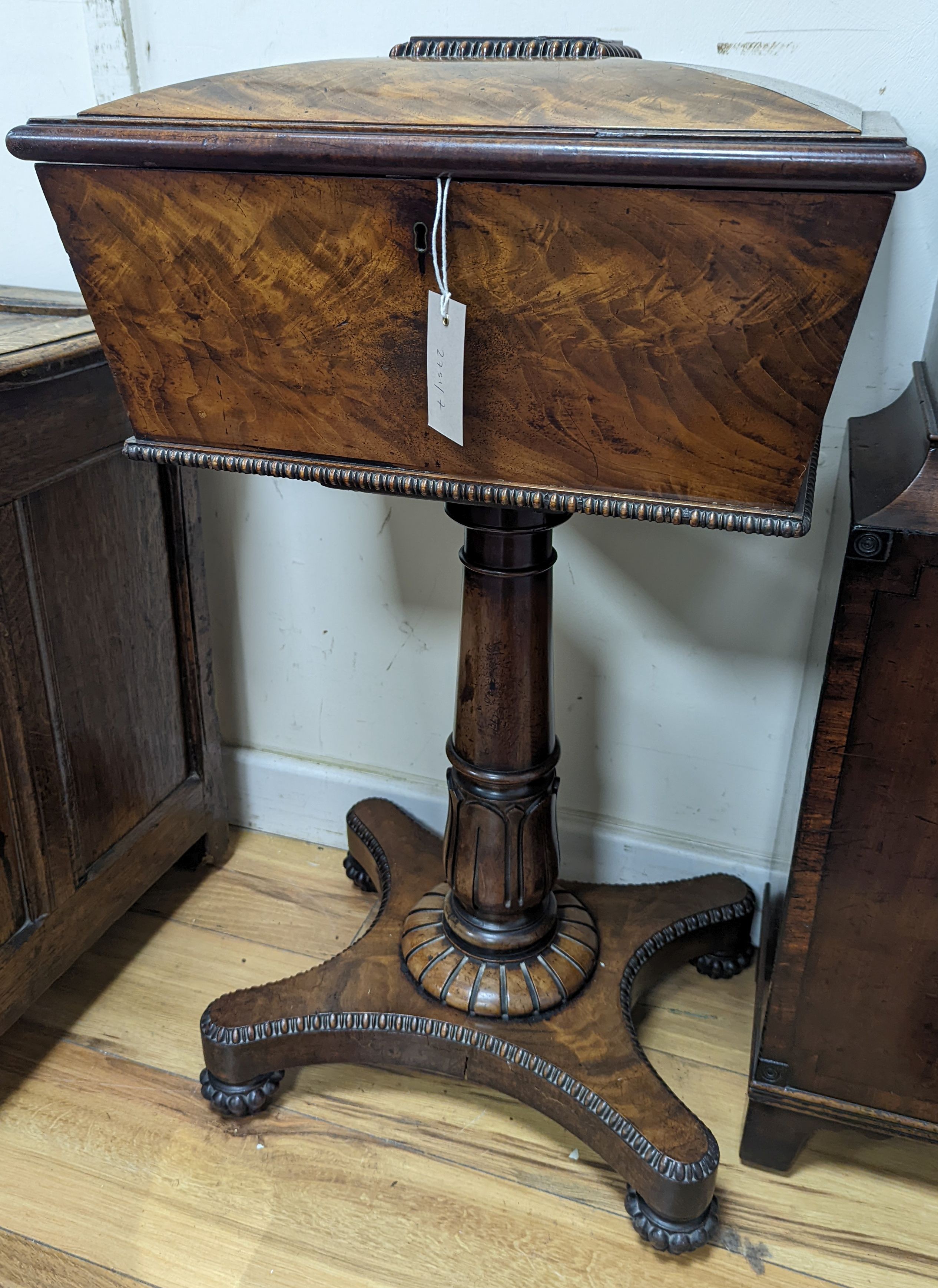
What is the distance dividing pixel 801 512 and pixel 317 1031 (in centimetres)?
82

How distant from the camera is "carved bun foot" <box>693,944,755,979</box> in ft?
4.74

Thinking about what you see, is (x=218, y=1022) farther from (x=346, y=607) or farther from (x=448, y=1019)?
(x=346, y=607)

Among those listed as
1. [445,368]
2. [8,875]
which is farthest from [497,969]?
[445,368]

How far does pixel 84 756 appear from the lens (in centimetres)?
130

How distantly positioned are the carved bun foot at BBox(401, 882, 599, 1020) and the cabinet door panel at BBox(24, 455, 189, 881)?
0.44 meters

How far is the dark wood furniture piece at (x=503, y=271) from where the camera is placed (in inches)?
26.8

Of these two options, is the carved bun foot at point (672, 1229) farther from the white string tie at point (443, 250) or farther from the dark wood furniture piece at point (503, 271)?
the white string tie at point (443, 250)

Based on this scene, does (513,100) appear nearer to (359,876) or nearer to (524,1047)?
(524,1047)

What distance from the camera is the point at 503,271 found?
746mm

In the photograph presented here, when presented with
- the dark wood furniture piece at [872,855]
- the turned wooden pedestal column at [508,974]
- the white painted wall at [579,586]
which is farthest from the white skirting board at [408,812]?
the dark wood furniture piece at [872,855]

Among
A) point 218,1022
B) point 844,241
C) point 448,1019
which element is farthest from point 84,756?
point 844,241

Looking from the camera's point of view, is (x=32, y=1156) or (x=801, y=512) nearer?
(x=801, y=512)

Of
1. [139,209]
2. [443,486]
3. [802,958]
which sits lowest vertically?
[802,958]

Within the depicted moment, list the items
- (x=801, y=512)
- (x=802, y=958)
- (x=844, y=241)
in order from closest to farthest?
1. (x=844, y=241)
2. (x=801, y=512)
3. (x=802, y=958)
